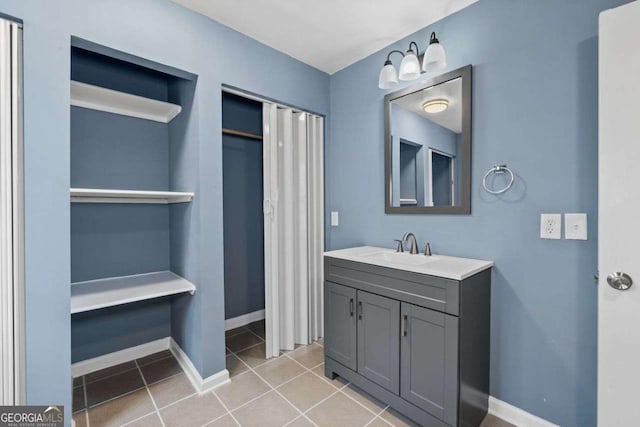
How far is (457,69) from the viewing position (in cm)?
183

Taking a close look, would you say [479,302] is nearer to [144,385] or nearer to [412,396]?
[412,396]

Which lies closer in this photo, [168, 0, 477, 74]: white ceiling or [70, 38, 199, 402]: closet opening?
[168, 0, 477, 74]: white ceiling

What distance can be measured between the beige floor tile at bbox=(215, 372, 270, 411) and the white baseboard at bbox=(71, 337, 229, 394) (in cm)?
7

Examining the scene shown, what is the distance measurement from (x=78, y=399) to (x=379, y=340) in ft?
6.44

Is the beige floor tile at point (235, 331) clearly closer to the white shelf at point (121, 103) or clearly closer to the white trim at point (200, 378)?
the white trim at point (200, 378)

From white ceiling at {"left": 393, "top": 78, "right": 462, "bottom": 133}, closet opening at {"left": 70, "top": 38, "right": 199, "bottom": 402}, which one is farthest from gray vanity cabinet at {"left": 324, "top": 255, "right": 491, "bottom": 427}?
closet opening at {"left": 70, "top": 38, "right": 199, "bottom": 402}

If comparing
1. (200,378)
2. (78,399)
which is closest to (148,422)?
(200,378)

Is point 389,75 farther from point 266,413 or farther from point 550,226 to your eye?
point 266,413

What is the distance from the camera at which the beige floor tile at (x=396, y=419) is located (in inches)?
63.1

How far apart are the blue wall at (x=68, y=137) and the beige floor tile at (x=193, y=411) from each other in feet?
0.54

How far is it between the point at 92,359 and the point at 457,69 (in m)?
3.34

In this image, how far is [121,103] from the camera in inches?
80.7

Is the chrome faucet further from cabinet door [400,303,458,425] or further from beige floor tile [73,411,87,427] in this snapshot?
beige floor tile [73,411,87,427]

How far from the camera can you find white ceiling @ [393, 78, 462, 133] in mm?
1844
